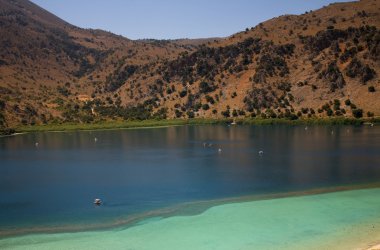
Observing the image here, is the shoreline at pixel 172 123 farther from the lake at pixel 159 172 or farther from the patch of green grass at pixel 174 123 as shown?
the lake at pixel 159 172

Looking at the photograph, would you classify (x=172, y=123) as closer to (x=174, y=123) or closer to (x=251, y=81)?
(x=174, y=123)

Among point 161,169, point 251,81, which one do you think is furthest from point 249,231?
point 251,81

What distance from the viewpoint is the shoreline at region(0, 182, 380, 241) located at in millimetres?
38969

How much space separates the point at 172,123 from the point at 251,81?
105ft

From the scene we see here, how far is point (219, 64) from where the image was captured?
17662cm

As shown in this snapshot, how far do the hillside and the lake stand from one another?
31.0m

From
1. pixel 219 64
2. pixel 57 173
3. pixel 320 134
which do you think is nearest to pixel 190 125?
pixel 219 64

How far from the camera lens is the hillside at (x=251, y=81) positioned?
142500mm

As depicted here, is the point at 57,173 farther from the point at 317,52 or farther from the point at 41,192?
the point at 317,52

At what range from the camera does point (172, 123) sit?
14862 centimetres

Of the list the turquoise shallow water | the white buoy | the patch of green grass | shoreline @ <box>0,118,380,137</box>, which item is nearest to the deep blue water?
the white buoy

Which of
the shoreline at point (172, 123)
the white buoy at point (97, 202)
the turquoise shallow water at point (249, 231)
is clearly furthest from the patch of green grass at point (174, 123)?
the white buoy at point (97, 202)

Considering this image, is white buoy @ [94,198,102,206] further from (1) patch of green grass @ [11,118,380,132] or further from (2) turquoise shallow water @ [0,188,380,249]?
(1) patch of green grass @ [11,118,380,132]

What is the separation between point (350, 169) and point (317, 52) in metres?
103
